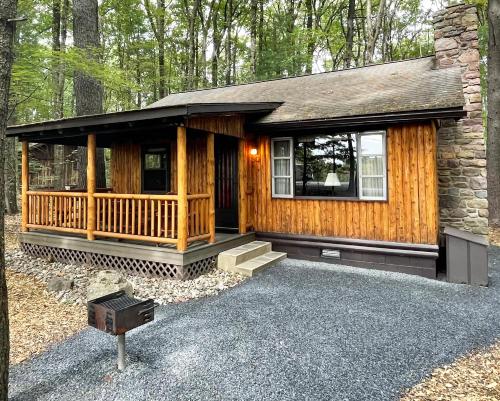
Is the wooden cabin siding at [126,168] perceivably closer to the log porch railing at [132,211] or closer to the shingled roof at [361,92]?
the log porch railing at [132,211]

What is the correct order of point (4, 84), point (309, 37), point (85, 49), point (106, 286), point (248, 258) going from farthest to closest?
point (309, 37)
point (85, 49)
point (248, 258)
point (106, 286)
point (4, 84)

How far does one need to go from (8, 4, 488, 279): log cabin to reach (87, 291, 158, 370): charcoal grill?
89.1 inches

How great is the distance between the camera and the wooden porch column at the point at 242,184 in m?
6.76

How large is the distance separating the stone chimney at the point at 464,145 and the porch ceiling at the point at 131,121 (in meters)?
3.87

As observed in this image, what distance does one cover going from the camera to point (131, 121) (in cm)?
523

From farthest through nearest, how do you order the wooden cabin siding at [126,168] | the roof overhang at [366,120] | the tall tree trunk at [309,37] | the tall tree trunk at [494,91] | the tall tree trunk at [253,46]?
the tall tree trunk at [309,37]
the tall tree trunk at [253,46]
the tall tree trunk at [494,91]
the wooden cabin siding at [126,168]
the roof overhang at [366,120]

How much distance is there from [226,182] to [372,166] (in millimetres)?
3288

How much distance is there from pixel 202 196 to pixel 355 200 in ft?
9.67

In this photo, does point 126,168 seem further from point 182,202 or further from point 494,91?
point 494,91

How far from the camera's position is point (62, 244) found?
6523 mm

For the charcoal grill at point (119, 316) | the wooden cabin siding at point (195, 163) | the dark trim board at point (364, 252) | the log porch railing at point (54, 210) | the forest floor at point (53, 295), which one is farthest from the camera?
the wooden cabin siding at point (195, 163)

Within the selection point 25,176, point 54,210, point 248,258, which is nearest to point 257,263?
point 248,258

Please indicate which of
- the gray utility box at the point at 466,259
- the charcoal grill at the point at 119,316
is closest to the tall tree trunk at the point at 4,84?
the charcoal grill at the point at 119,316

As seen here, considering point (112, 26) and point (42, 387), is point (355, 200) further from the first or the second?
point (112, 26)
